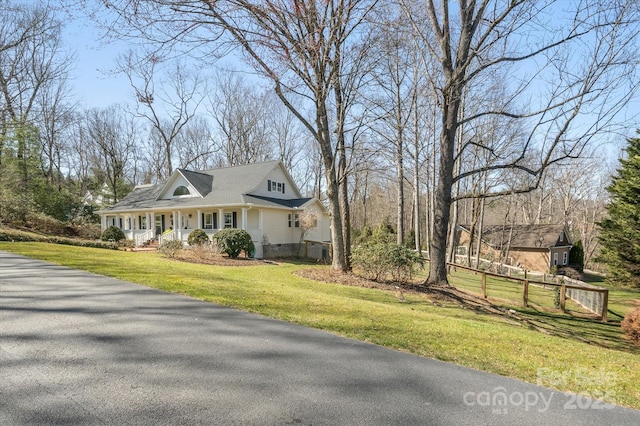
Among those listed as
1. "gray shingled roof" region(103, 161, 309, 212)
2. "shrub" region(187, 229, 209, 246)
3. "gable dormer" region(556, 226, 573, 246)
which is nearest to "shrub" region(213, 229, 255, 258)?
"shrub" region(187, 229, 209, 246)

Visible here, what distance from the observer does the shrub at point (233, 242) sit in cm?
1739

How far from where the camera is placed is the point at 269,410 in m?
2.74

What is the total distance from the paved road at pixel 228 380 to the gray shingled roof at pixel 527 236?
29761 millimetres

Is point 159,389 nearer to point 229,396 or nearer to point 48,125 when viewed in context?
point 229,396

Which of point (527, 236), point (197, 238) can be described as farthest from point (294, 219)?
point (527, 236)

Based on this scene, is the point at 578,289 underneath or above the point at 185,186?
underneath

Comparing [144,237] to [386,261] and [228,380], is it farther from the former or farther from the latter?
[228,380]

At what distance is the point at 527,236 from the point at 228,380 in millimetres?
35222

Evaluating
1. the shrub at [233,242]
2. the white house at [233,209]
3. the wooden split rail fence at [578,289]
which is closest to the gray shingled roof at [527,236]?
the white house at [233,209]

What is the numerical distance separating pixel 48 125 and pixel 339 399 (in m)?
43.9

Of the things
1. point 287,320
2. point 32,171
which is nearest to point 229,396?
point 287,320

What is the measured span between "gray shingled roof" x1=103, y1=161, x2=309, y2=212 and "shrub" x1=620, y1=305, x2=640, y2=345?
16.4m

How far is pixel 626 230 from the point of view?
18.0 meters

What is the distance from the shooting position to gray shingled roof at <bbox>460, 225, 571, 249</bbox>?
3056 centimetres
